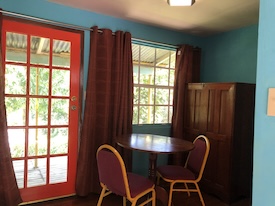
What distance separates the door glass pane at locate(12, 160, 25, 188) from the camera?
90.0 inches

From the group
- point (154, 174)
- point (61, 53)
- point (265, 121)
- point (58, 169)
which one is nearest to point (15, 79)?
point (61, 53)

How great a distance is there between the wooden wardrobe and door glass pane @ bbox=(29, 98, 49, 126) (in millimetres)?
1929

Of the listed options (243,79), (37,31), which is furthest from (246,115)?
(37,31)

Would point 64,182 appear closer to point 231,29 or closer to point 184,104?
point 184,104

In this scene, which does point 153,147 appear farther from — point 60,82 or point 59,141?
point 60,82

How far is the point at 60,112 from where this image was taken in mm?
2484

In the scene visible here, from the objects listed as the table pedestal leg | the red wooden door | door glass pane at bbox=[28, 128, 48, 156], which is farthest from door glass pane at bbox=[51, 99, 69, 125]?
the table pedestal leg

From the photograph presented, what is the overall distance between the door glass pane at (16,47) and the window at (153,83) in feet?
4.35

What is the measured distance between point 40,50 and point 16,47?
8.8 inches

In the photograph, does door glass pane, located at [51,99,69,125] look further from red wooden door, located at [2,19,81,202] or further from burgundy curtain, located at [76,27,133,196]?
burgundy curtain, located at [76,27,133,196]

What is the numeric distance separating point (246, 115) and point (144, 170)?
1502 mm

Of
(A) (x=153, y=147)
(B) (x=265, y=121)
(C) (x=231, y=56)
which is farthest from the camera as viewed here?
(C) (x=231, y=56)

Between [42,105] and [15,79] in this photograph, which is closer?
[15,79]

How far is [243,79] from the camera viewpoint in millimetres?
2955
